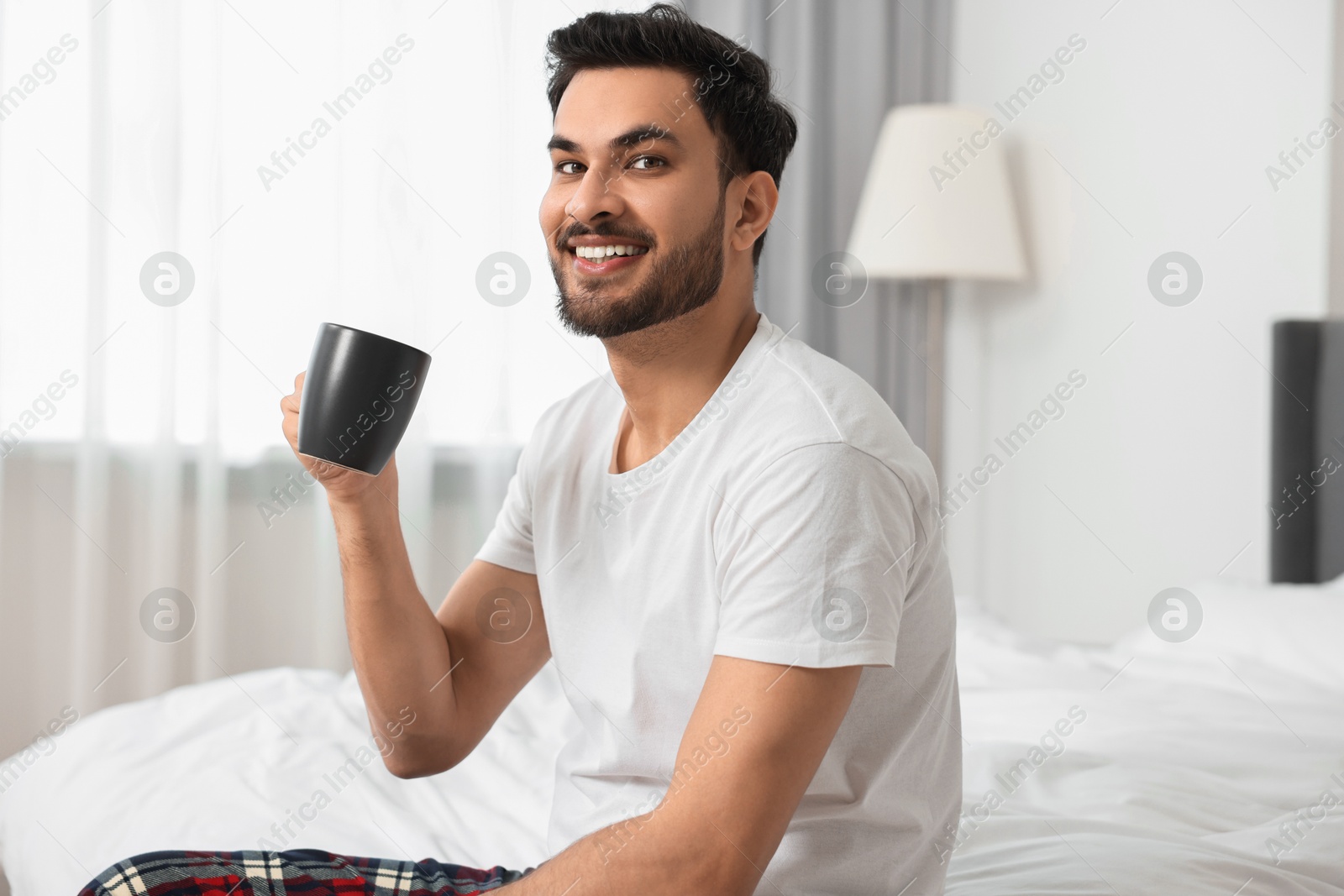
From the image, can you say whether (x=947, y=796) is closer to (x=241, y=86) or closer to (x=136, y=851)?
(x=136, y=851)

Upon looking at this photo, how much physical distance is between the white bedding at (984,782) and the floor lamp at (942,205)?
4.07 feet

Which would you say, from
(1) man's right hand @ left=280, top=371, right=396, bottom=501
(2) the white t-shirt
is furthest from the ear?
(1) man's right hand @ left=280, top=371, right=396, bottom=501

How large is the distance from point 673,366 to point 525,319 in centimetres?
185

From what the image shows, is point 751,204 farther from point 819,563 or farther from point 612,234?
point 819,563

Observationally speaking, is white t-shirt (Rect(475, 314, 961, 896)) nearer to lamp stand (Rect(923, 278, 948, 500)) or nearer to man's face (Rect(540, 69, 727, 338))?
man's face (Rect(540, 69, 727, 338))

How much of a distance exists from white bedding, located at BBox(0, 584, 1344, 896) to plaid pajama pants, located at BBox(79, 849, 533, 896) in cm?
29

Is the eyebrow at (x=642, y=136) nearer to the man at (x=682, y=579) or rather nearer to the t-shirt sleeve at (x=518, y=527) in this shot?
the man at (x=682, y=579)

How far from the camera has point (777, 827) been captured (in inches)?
28.0

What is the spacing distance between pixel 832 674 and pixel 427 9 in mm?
2363

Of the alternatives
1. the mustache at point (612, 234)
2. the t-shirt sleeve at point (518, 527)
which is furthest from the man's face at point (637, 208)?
the t-shirt sleeve at point (518, 527)

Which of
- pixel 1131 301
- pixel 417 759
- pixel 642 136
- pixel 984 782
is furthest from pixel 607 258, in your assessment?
pixel 1131 301

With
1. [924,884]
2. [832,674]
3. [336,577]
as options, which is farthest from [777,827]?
[336,577]

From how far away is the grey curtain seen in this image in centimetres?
304

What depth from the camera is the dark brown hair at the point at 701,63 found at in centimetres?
98
